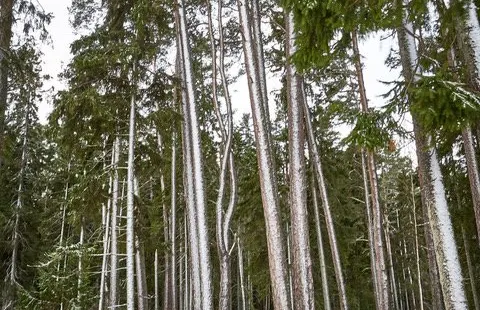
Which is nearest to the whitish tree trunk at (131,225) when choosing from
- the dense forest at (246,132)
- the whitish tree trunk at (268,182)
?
the dense forest at (246,132)

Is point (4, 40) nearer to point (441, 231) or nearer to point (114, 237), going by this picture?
point (114, 237)

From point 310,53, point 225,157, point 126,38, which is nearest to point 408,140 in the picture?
point 310,53

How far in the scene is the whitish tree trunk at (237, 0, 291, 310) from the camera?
6.49 meters

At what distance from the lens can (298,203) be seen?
22.0ft

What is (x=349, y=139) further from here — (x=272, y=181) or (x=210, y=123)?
(x=210, y=123)

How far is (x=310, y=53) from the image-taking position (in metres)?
5.11

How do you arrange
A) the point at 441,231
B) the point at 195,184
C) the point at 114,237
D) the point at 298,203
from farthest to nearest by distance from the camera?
the point at 114,237 → the point at 195,184 → the point at 298,203 → the point at 441,231

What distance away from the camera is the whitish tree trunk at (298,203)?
646cm

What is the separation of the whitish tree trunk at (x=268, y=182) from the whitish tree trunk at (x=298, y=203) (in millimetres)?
216

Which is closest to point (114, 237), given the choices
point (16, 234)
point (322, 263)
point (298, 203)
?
point (298, 203)

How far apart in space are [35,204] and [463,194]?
1929 cm

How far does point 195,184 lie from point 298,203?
2528 millimetres

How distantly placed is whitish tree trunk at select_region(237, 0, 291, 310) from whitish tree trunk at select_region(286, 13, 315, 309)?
0.71ft

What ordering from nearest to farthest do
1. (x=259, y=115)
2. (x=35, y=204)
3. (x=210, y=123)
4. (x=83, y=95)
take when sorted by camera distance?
(x=259, y=115), (x=83, y=95), (x=210, y=123), (x=35, y=204)
